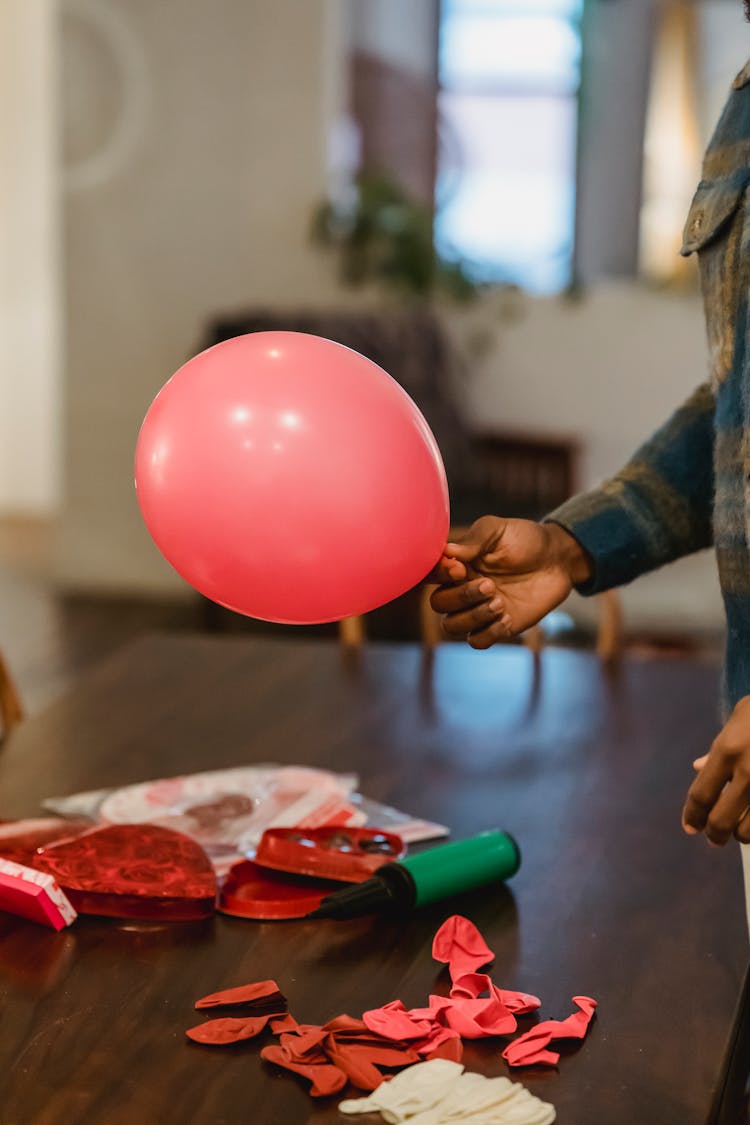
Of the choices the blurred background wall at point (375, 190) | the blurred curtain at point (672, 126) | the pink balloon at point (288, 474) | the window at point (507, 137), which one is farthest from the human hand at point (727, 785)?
the window at point (507, 137)

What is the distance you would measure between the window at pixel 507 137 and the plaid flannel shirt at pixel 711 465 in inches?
172

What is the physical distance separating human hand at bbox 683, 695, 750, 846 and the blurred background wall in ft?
12.1

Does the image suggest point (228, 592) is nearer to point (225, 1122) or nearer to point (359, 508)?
point (359, 508)

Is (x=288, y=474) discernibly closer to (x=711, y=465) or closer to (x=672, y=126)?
(x=711, y=465)

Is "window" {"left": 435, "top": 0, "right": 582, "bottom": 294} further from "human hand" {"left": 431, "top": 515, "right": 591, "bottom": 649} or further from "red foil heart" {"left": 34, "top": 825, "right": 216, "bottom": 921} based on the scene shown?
"red foil heart" {"left": 34, "top": 825, "right": 216, "bottom": 921}

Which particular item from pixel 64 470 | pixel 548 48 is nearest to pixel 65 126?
pixel 64 470

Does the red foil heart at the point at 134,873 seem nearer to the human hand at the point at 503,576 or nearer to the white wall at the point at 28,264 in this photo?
the human hand at the point at 503,576

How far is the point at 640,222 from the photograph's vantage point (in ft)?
18.3

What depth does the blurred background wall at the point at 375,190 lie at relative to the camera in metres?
5.00

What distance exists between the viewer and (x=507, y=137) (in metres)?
5.69

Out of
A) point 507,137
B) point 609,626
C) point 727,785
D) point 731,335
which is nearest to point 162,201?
point 507,137

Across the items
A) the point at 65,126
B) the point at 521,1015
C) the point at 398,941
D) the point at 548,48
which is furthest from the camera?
the point at 548,48

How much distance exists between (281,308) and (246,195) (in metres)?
0.45

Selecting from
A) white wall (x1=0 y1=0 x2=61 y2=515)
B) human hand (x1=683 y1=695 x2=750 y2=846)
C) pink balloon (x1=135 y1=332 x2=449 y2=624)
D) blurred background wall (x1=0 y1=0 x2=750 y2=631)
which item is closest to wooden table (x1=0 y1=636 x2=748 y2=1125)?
human hand (x1=683 y1=695 x2=750 y2=846)
